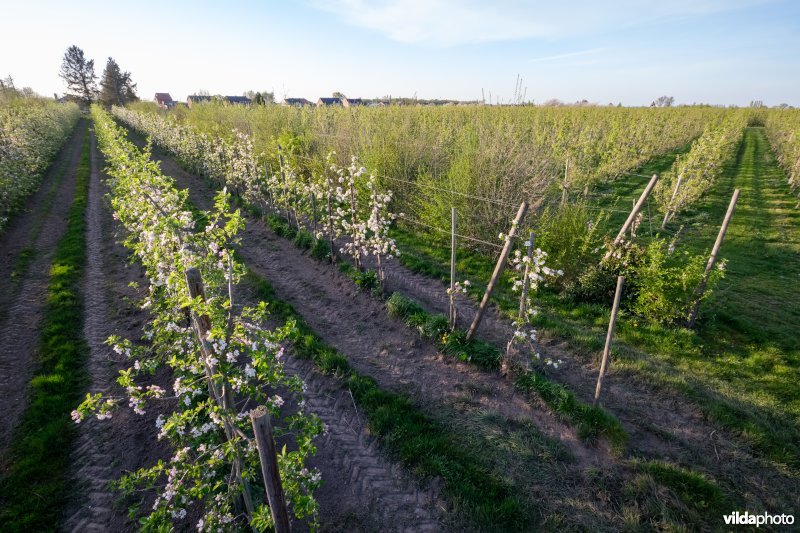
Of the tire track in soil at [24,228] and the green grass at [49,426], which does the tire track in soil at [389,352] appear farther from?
the tire track in soil at [24,228]

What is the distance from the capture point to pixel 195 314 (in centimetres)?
296

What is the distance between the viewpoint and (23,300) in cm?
763

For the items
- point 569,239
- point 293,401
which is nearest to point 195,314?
point 293,401

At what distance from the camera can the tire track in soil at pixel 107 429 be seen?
387 centimetres

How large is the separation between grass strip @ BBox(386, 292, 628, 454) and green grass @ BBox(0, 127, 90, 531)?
4.91 metres

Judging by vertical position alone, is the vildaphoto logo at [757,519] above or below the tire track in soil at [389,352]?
below

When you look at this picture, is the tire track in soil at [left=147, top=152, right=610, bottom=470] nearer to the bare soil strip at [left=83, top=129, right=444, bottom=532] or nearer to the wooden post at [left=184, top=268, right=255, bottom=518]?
the bare soil strip at [left=83, top=129, right=444, bottom=532]

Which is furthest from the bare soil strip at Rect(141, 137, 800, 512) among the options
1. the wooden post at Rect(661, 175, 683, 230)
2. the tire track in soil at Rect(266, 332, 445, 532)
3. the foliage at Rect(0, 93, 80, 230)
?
the foliage at Rect(0, 93, 80, 230)

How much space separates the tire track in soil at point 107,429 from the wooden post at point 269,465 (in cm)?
176

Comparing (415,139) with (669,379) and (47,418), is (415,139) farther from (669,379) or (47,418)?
(47,418)

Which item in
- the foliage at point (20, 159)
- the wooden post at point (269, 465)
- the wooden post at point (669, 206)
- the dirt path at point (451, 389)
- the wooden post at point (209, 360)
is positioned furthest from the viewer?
the foliage at point (20, 159)

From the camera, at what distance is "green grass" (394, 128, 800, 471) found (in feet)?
16.3

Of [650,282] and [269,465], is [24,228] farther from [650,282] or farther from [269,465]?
[650,282]

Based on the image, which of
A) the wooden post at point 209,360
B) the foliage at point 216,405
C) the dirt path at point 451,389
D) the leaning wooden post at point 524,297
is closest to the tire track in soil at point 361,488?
the foliage at point 216,405
